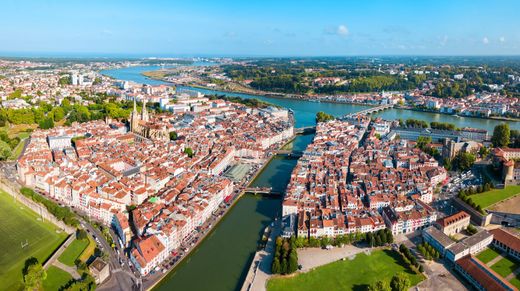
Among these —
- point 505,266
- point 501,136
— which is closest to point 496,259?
point 505,266

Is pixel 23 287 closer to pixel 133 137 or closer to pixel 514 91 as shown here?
pixel 133 137

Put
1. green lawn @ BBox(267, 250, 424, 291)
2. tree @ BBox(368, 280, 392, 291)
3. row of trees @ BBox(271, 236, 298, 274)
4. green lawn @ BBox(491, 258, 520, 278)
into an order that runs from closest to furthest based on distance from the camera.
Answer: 1. tree @ BBox(368, 280, 392, 291)
2. green lawn @ BBox(267, 250, 424, 291)
3. row of trees @ BBox(271, 236, 298, 274)
4. green lawn @ BBox(491, 258, 520, 278)

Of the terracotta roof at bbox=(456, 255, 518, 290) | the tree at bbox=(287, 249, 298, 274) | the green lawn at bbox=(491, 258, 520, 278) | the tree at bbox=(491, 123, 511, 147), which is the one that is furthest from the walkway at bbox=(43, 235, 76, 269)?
the tree at bbox=(491, 123, 511, 147)

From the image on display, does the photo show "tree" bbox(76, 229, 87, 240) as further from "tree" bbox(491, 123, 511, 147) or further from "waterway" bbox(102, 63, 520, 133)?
"tree" bbox(491, 123, 511, 147)

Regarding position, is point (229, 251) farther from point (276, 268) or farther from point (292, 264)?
point (292, 264)

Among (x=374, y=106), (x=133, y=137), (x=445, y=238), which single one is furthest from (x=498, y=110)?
(x=133, y=137)

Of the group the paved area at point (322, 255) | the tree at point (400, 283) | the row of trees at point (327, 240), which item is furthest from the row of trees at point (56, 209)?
the tree at point (400, 283)
